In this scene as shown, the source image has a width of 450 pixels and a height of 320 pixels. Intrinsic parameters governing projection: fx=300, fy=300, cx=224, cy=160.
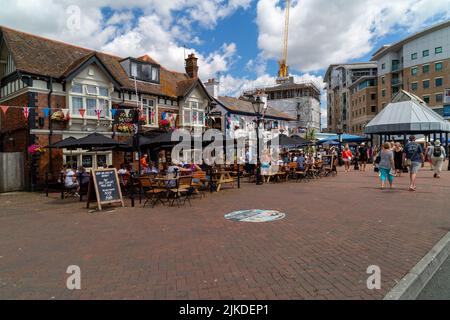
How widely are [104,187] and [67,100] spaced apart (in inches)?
374

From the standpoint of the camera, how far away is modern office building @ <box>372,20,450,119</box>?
54.3 m

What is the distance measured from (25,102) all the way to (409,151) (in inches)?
732

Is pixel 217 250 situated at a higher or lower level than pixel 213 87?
lower

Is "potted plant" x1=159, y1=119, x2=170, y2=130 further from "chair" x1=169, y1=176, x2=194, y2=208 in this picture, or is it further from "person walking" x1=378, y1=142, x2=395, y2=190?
"person walking" x1=378, y1=142, x2=395, y2=190

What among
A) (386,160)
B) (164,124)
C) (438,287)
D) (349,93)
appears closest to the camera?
(438,287)

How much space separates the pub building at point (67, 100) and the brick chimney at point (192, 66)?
5.39 m

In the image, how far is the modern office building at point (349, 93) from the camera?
73188 mm

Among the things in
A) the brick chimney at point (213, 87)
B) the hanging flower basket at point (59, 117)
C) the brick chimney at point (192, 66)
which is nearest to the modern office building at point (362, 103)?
the brick chimney at point (213, 87)

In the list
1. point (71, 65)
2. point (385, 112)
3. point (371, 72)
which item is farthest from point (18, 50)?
point (371, 72)

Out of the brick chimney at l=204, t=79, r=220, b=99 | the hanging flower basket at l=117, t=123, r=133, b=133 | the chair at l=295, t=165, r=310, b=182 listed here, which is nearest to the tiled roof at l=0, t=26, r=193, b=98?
the hanging flower basket at l=117, t=123, r=133, b=133

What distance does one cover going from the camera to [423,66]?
57.9m

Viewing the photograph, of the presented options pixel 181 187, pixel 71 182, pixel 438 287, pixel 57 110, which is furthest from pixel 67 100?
pixel 438 287

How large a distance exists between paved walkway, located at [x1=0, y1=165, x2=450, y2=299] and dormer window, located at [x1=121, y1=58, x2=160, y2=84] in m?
14.6

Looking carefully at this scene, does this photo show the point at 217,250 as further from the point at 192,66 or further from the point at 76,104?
the point at 192,66
